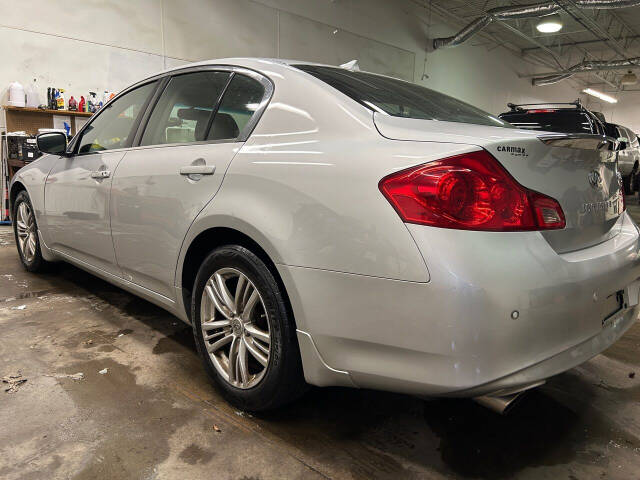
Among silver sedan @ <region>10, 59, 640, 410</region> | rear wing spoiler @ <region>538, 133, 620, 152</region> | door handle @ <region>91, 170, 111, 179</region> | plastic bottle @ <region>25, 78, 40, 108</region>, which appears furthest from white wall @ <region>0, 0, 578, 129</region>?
rear wing spoiler @ <region>538, 133, 620, 152</region>

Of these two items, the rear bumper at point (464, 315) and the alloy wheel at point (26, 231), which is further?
the alloy wheel at point (26, 231)

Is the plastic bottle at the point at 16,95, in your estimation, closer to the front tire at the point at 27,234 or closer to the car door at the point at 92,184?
the front tire at the point at 27,234

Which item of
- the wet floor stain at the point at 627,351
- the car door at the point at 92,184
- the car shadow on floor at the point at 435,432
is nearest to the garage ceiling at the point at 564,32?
the wet floor stain at the point at 627,351

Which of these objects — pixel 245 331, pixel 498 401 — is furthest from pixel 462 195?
pixel 245 331

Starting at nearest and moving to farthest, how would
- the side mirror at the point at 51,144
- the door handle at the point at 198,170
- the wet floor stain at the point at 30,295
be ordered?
the door handle at the point at 198,170, the side mirror at the point at 51,144, the wet floor stain at the point at 30,295

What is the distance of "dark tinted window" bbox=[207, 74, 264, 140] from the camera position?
172 cm

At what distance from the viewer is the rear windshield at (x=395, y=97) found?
1564 mm

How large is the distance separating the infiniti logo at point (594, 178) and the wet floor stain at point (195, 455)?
1.47 m

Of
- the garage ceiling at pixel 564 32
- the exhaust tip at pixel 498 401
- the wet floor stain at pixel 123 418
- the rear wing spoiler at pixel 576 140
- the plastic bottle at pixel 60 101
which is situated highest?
the garage ceiling at pixel 564 32

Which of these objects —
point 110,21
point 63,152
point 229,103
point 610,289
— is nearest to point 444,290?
point 610,289

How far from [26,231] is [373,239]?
3182 millimetres

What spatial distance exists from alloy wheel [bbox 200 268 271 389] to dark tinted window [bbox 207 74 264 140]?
1.77ft

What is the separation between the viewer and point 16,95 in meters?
5.98

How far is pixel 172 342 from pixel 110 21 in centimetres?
638
